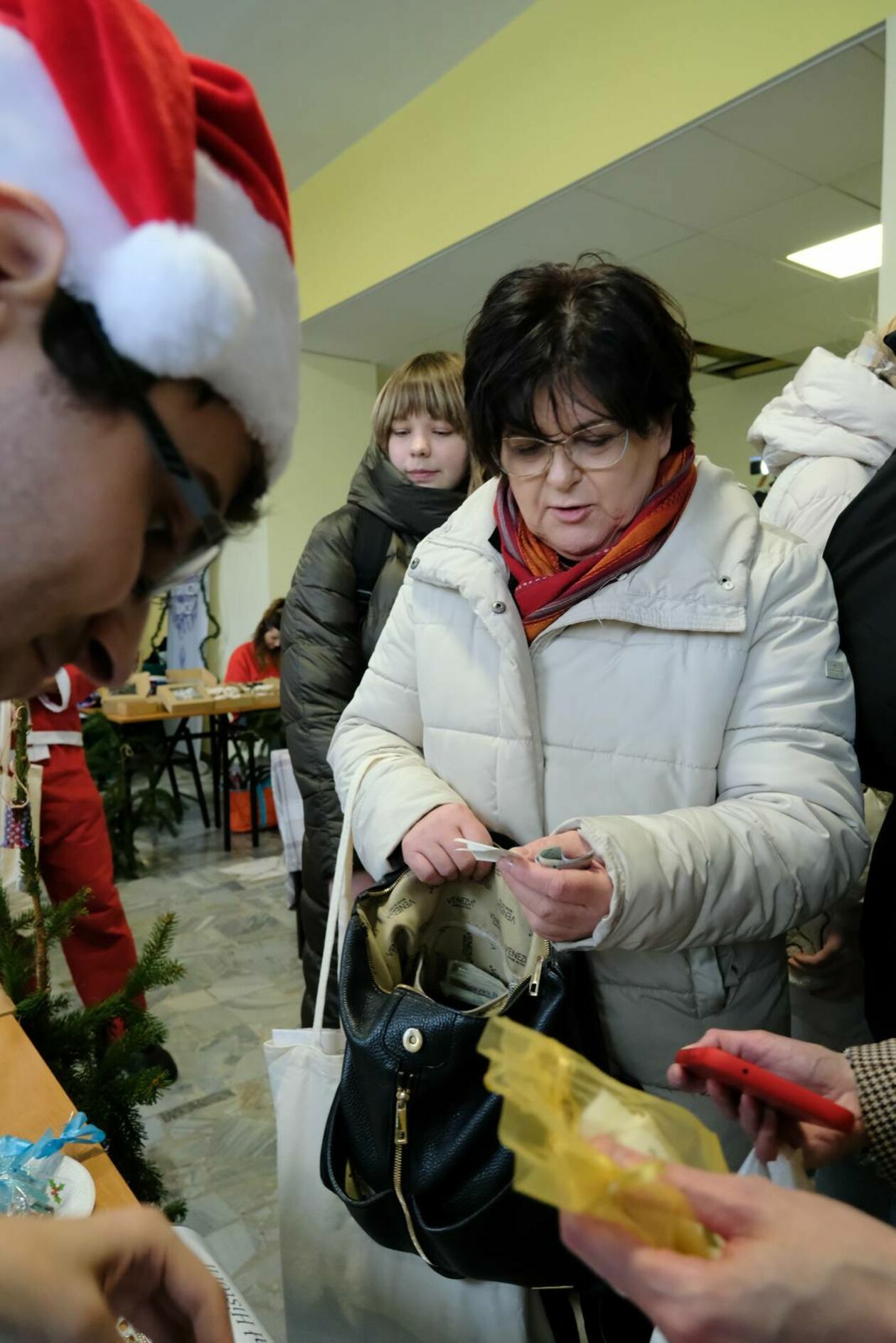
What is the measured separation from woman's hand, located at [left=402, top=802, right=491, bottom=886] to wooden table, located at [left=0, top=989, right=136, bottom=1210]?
488 mm

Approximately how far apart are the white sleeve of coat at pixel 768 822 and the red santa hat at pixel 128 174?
69cm

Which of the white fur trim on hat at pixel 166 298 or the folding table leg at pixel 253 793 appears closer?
the white fur trim on hat at pixel 166 298

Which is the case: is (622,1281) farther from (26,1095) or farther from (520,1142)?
(26,1095)

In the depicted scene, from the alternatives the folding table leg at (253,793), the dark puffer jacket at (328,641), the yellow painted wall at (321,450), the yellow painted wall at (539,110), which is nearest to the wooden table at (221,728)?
the folding table leg at (253,793)

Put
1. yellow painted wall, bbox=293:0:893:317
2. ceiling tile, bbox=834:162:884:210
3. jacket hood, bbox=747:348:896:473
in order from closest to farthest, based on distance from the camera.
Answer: jacket hood, bbox=747:348:896:473 → yellow painted wall, bbox=293:0:893:317 → ceiling tile, bbox=834:162:884:210

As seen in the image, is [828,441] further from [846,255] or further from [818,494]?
A: [846,255]

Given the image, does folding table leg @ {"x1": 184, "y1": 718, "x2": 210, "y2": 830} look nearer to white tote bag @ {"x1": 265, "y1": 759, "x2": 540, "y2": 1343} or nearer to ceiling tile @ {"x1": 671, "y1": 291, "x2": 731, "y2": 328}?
ceiling tile @ {"x1": 671, "y1": 291, "x2": 731, "y2": 328}

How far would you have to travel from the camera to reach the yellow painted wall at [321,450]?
5422 millimetres

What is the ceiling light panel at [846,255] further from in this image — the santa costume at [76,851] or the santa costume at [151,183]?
the santa costume at [151,183]

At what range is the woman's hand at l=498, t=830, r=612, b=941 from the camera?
904 mm

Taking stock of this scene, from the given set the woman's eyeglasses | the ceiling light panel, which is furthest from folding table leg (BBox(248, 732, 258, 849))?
the ceiling light panel

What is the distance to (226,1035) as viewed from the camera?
2607mm

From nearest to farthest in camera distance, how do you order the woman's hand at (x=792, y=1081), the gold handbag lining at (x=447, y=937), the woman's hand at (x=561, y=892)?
the woman's hand at (x=792, y=1081), the woman's hand at (x=561, y=892), the gold handbag lining at (x=447, y=937)

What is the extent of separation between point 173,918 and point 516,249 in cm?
342
